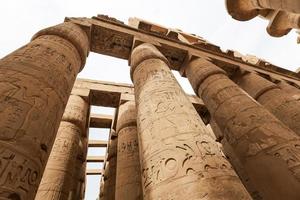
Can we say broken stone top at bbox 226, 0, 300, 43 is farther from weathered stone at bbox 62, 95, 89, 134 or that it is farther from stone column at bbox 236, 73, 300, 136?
weathered stone at bbox 62, 95, 89, 134

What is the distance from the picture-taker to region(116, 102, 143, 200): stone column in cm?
577

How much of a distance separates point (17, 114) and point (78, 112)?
5311 mm

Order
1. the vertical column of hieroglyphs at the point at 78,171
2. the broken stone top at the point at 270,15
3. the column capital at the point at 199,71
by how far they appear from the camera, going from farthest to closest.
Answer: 1. the vertical column of hieroglyphs at the point at 78,171
2. the column capital at the point at 199,71
3. the broken stone top at the point at 270,15

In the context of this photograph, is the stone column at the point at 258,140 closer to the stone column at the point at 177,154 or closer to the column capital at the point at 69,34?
the stone column at the point at 177,154

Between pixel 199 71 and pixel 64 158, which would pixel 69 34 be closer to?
pixel 64 158

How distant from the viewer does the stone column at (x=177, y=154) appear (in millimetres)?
2377

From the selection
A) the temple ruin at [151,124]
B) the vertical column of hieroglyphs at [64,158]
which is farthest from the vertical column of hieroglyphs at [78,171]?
the vertical column of hieroglyphs at [64,158]

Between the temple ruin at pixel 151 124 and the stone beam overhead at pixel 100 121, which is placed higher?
the stone beam overhead at pixel 100 121

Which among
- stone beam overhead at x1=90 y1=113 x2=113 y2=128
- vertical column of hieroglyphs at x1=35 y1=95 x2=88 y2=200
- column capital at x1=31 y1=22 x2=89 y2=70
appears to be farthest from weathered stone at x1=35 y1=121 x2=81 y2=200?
stone beam overhead at x1=90 y1=113 x2=113 y2=128

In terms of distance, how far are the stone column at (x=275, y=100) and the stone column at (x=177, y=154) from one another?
3481mm

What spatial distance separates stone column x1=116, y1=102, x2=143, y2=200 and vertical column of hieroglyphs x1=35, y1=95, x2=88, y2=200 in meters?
1.35

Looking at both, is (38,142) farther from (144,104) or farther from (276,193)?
(276,193)

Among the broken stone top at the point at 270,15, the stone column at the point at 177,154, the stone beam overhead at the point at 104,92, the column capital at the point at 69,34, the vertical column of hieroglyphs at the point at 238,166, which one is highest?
the stone beam overhead at the point at 104,92

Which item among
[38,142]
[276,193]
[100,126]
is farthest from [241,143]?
[100,126]
